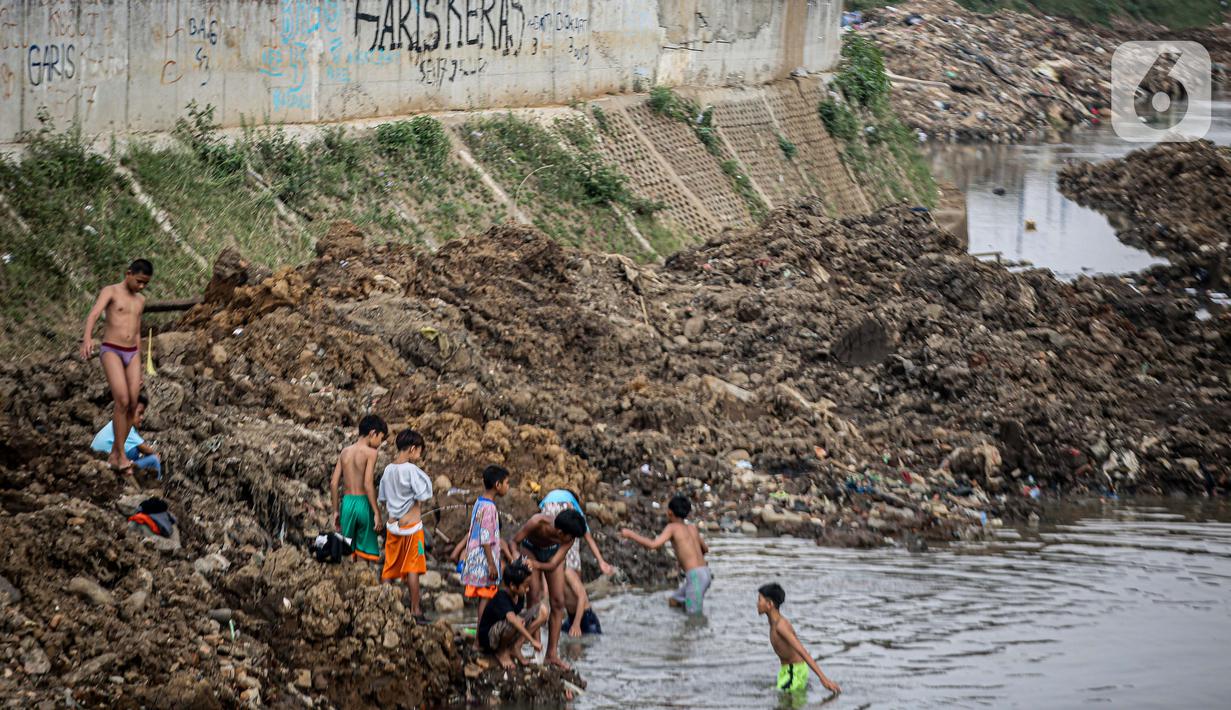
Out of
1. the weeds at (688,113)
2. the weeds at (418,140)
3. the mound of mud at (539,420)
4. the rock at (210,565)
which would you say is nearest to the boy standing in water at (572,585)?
the mound of mud at (539,420)

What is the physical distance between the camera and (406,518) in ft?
29.0

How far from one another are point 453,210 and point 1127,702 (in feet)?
36.6

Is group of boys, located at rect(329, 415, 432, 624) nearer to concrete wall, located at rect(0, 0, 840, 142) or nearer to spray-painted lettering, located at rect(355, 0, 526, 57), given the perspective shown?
concrete wall, located at rect(0, 0, 840, 142)

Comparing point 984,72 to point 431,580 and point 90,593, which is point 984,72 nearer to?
point 431,580

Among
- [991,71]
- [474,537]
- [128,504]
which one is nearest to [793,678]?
[474,537]

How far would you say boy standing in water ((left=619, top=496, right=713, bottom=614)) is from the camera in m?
9.95

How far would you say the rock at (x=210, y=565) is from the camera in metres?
8.44

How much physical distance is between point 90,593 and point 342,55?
1129 centimetres

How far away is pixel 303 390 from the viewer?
11.6m

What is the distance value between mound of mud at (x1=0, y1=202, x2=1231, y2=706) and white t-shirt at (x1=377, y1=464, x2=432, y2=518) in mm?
506

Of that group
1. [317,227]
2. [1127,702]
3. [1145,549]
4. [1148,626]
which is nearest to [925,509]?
[1145,549]

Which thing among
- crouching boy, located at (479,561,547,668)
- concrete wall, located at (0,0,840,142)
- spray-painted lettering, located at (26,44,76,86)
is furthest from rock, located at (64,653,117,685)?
spray-painted lettering, located at (26,44,76,86)

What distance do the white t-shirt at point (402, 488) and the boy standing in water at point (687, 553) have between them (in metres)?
1.71

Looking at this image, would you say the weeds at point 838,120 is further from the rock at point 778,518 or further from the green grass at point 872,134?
the rock at point 778,518
